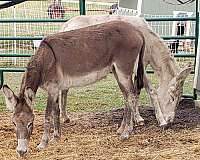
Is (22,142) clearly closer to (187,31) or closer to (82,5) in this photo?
(82,5)

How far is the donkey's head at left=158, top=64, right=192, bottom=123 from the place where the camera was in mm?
6898

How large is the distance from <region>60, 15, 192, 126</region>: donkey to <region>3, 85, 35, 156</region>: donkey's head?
6.42 ft

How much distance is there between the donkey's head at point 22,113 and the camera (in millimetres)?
5258

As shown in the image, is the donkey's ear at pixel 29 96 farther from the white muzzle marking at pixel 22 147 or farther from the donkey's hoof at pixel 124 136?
the donkey's hoof at pixel 124 136

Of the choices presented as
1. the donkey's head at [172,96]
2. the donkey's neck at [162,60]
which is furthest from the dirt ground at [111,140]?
the donkey's neck at [162,60]

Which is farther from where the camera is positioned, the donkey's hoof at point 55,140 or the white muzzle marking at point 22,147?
the donkey's hoof at point 55,140

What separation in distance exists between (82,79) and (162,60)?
60.9 inches

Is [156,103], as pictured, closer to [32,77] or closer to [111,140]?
[111,140]

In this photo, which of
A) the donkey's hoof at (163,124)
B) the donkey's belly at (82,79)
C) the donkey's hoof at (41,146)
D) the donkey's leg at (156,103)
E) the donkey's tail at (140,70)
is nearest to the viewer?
the donkey's hoof at (41,146)

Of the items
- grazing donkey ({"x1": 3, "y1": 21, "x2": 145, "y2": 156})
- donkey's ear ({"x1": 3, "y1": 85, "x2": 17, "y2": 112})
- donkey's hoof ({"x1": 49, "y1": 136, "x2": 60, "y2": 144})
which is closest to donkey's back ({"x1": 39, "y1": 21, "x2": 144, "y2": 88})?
grazing donkey ({"x1": 3, "y1": 21, "x2": 145, "y2": 156})

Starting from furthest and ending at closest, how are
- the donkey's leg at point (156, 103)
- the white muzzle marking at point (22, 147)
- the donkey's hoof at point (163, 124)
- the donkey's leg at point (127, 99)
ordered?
the donkey's leg at point (156, 103), the donkey's hoof at point (163, 124), the donkey's leg at point (127, 99), the white muzzle marking at point (22, 147)

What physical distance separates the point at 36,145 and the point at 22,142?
89cm

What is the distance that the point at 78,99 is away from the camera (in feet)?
31.0

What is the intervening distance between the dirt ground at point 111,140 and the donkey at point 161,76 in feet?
0.66
